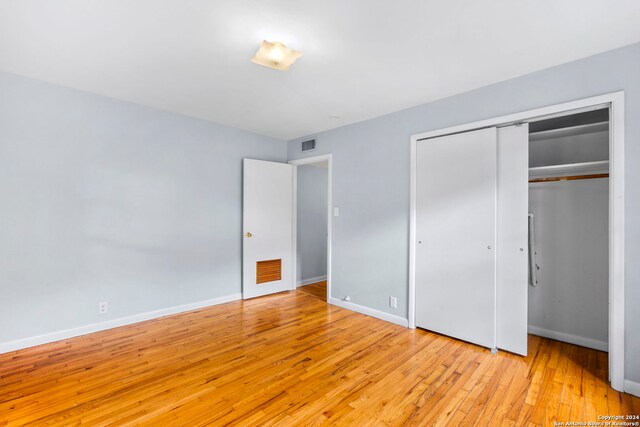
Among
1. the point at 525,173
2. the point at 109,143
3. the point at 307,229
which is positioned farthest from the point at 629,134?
the point at 109,143

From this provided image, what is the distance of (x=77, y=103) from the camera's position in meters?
3.03

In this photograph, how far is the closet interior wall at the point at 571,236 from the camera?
2.81 meters

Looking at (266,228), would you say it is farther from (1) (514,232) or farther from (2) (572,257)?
(2) (572,257)

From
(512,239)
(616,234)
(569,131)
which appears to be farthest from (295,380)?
(569,131)

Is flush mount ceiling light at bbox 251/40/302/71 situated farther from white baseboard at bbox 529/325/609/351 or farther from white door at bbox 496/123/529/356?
white baseboard at bbox 529/325/609/351

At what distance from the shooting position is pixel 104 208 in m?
3.19

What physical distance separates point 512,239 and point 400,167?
1.36 m

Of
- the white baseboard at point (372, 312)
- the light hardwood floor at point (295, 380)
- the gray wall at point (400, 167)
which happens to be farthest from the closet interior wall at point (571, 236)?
the white baseboard at point (372, 312)

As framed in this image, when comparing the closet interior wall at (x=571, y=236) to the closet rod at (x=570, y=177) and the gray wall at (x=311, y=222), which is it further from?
the gray wall at (x=311, y=222)

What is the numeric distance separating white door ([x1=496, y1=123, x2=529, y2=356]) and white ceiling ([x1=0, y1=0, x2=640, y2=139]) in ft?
2.15

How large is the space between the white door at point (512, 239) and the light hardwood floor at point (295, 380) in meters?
0.26

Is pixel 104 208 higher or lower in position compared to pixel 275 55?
lower

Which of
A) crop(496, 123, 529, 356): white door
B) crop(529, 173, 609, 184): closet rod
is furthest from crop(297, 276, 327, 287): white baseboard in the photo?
crop(529, 173, 609, 184): closet rod

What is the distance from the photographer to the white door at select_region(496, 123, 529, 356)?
266 centimetres
